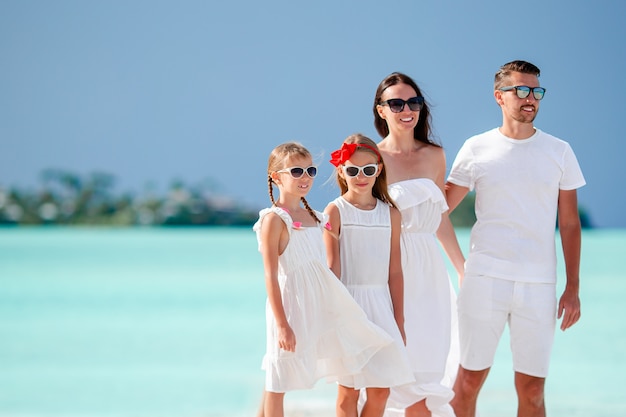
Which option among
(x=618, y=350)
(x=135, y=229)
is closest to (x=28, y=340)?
(x=618, y=350)

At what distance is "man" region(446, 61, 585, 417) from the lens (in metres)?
4.34

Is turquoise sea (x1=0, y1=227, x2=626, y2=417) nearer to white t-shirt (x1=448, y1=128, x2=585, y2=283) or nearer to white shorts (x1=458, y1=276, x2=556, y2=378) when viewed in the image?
white shorts (x1=458, y1=276, x2=556, y2=378)

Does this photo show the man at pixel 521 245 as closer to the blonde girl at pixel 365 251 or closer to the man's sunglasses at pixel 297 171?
the blonde girl at pixel 365 251

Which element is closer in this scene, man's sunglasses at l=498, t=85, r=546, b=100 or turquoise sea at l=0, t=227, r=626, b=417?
man's sunglasses at l=498, t=85, r=546, b=100

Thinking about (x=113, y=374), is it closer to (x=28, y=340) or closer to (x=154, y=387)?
(x=154, y=387)

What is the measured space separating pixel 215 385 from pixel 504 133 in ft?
24.3

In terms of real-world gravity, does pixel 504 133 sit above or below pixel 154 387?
above

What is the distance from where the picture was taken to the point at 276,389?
382 cm

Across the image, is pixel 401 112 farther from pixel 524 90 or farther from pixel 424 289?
pixel 424 289

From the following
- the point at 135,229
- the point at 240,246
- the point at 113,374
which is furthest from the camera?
the point at 135,229

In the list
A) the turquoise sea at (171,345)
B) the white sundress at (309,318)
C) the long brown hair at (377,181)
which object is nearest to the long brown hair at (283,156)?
the white sundress at (309,318)

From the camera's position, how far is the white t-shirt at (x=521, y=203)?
171 inches

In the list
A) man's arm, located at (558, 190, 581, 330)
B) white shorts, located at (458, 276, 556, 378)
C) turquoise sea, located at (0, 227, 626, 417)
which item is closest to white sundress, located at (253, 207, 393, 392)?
white shorts, located at (458, 276, 556, 378)

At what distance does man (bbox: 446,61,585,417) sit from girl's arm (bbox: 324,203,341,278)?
0.77 meters
